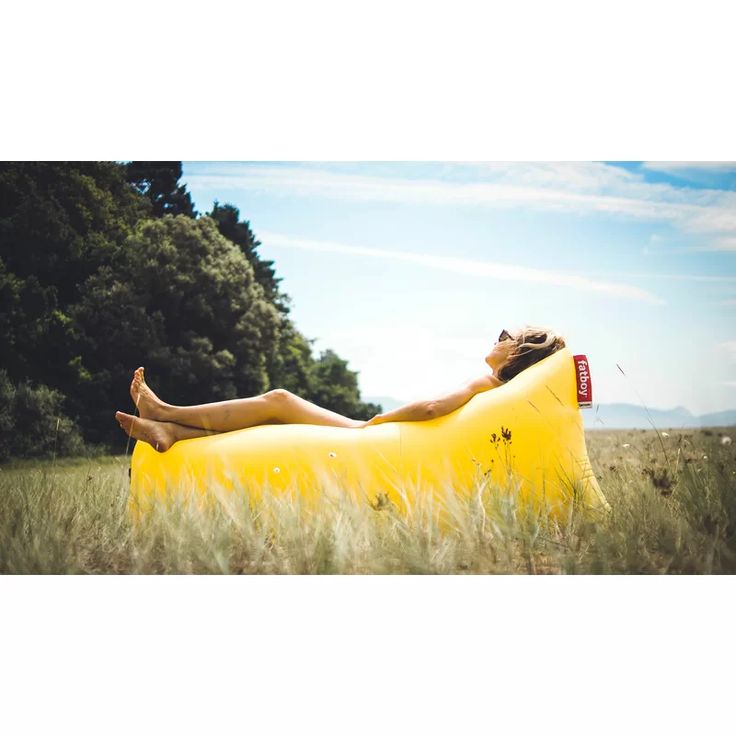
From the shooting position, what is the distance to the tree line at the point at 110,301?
424 cm

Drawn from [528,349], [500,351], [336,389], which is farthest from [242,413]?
[336,389]

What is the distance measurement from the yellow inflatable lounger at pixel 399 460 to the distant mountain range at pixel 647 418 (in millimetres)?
400

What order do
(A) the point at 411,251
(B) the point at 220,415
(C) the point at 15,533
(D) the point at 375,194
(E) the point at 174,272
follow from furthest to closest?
1. (E) the point at 174,272
2. (A) the point at 411,251
3. (D) the point at 375,194
4. (B) the point at 220,415
5. (C) the point at 15,533

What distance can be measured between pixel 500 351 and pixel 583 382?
43 cm

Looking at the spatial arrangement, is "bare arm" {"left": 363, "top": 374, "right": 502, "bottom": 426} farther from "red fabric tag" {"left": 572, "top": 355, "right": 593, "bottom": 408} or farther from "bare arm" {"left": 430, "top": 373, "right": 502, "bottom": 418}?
"red fabric tag" {"left": 572, "top": 355, "right": 593, "bottom": 408}

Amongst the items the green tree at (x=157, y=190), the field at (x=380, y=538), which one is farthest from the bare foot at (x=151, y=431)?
the green tree at (x=157, y=190)

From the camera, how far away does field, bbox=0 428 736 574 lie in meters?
2.71

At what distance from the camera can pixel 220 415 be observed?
3.24 meters

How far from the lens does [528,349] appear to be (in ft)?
11.4

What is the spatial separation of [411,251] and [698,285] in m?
1.96

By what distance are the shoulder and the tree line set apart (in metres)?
2.21

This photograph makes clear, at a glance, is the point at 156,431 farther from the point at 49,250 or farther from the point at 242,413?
the point at 49,250
